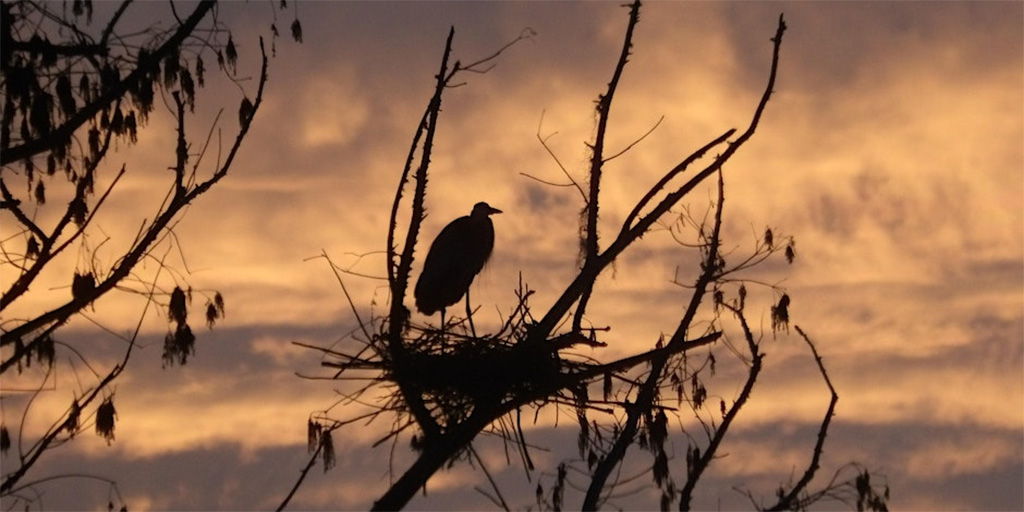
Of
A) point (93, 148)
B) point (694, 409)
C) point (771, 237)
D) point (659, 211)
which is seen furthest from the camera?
point (771, 237)

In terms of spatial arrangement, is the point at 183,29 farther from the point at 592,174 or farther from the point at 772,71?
the point at 772,71

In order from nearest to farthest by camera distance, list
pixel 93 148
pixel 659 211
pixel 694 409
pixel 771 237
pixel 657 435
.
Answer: pixel 93 148, pixel 659 211, pixel 657 435, pixel 694 409, pixel 771 237

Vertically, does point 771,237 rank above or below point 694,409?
above

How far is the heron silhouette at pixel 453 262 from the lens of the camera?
37.2 feet

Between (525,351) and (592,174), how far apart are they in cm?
110

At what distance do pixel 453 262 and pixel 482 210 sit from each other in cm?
140

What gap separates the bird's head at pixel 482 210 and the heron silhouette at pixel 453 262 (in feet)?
0.75

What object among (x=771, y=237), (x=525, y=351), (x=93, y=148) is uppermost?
(x=771, y=237)

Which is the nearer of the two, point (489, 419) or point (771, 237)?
point (489, 419)

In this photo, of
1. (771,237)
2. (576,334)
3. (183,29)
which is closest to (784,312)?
(771,237)

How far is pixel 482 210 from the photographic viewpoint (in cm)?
1293

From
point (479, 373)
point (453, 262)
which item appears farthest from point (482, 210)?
point (479, 373)

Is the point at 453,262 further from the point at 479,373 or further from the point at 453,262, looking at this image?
the point at 479,373

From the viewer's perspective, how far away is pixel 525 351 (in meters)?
8.04
